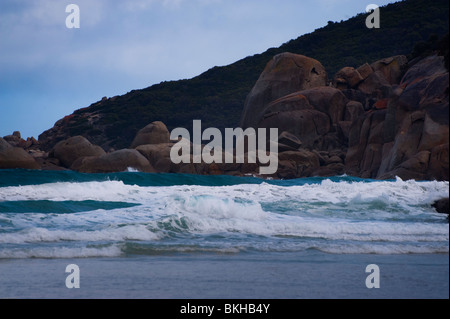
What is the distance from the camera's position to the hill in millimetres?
72688

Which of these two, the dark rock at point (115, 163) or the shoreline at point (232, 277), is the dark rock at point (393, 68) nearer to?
the dark rock at point (115, 163)

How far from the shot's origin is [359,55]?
2968 inches

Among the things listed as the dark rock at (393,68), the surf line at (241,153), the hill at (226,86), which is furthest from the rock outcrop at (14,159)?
the hill at (226,86)

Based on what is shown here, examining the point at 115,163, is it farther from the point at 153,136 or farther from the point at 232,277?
the point at 232,277

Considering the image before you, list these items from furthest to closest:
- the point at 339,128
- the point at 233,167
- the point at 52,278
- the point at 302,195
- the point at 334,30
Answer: the point at 334,30 → the point at 339,128 → the point at 233,167 → the point at 302,195 → the point at 52,278

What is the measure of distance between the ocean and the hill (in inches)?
2208

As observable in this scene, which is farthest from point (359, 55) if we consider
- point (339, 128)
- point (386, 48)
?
point (339, 128)

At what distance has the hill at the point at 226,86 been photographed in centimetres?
7269

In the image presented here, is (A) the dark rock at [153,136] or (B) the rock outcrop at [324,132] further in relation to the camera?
(A) the dark rock at [153,136]

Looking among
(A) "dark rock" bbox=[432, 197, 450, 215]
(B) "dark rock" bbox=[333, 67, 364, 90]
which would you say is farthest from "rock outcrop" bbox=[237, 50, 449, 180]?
(A) "dark rock" bbox=[432, 197, 450, 215]

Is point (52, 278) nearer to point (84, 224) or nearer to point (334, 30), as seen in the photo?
point (84, 224)

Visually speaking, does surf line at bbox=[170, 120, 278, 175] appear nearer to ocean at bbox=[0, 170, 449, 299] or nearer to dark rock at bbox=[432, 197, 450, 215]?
ocean at bbox=[0, 170, 449, 299]

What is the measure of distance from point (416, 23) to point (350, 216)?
64349mm

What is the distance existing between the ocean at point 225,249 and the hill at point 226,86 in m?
56.1
